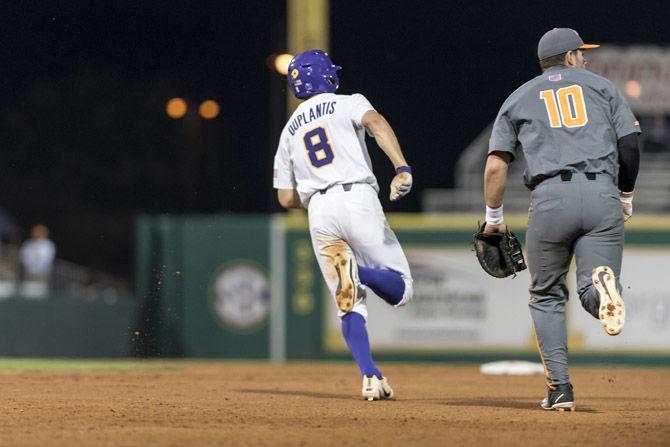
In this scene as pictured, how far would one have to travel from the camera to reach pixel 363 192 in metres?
7.65

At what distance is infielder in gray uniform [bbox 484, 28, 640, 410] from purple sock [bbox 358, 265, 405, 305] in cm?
88

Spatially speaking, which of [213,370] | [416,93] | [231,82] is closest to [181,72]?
[231,82]

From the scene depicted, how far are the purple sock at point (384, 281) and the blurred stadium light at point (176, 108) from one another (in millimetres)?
31486

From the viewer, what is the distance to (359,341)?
754 cm

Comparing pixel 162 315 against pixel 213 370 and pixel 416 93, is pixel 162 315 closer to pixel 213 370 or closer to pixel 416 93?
pixel 213 370

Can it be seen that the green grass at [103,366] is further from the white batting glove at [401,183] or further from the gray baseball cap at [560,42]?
the gray baseball cap at [560,42]

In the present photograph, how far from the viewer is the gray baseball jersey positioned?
6672 millimetres

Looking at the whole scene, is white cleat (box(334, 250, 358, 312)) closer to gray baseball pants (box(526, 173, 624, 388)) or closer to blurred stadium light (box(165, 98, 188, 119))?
gray baseball pants (box(526, 173, 624, 388))

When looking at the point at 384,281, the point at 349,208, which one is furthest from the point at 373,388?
the point at 349,208

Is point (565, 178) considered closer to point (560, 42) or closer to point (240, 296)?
point (560, 42)

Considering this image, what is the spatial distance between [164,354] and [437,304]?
2882 mm

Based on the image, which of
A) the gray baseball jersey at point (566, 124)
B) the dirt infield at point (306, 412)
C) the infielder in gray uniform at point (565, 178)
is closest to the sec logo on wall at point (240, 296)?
the dirt infield at point (306, 412)

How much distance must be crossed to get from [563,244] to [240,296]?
24.7ft

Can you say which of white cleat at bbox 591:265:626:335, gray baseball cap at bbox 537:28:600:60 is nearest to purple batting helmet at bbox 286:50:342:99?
gray baseball cap at bbox 537:28:600:60
